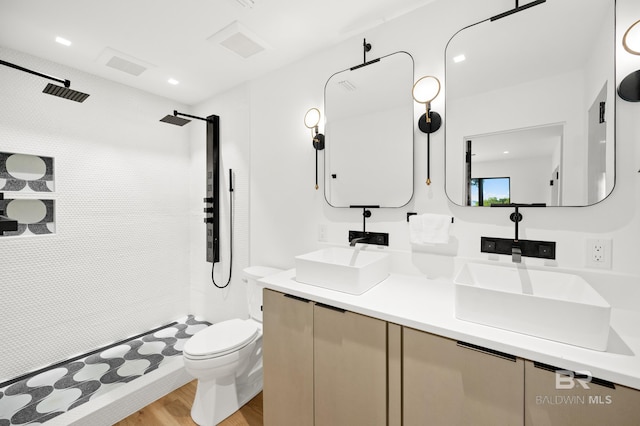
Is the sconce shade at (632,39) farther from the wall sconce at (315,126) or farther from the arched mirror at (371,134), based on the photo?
the wall sconce at (315,126)

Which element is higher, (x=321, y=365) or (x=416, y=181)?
(x=416, y=181)

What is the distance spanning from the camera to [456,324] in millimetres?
995

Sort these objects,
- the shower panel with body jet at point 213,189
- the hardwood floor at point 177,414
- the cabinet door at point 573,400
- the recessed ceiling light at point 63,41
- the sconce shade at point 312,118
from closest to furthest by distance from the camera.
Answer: the cabinet door at point 573,400 < the hardwood floor at point 177,414 < the recessed ceiling light at point 63,41 < the sconce shade at point 312,118 < the shower panel with body jet at point 213,189

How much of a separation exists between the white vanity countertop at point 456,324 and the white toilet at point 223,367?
2.00 feet

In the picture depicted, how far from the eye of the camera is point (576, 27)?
47.6 inches

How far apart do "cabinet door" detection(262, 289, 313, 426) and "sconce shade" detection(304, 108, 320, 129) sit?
124cm

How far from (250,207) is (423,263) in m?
1.62

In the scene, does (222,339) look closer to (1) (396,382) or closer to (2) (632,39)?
(1) (396,382)

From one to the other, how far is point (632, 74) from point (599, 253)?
0.75 meters

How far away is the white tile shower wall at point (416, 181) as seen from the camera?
3.66 feet

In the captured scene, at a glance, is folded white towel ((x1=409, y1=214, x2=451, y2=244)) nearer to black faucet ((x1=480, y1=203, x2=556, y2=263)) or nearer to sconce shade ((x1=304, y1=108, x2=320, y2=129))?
black faucet ((x1=480, y1=203, x2=556, y2=263))

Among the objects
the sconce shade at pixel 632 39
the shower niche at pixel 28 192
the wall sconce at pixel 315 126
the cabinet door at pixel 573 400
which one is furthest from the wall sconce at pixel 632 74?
the shower niche at pixel 28 192

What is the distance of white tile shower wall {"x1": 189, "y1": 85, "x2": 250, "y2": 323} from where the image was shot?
2.56 metres

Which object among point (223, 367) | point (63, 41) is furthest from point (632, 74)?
point (63, 41)
